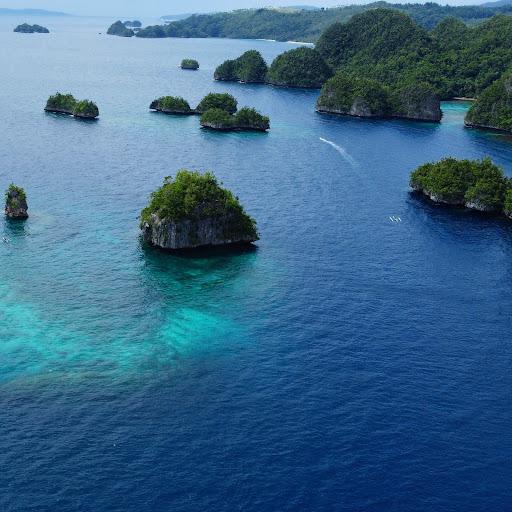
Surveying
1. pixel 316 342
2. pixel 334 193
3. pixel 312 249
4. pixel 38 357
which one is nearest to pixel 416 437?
pixel 316 342

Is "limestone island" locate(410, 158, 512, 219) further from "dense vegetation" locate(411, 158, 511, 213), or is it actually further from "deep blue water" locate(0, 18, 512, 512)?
"deep blue water" locate(0, 18, 512, 512)

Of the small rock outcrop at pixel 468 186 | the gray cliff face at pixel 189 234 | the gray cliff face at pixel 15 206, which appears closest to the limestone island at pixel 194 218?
the gray cliff face at pixel 189 234

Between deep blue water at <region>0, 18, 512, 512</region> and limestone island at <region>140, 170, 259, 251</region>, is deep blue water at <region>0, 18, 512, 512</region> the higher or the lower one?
the lower one

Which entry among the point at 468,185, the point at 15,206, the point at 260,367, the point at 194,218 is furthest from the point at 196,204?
the point at 468,185

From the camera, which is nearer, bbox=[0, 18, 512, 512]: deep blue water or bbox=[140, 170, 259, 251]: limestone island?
bbox=[0, 18, 512, 512]: deep blue water

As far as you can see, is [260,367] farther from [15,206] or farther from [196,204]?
[15,206]

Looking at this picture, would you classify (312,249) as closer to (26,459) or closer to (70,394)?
(70,394)

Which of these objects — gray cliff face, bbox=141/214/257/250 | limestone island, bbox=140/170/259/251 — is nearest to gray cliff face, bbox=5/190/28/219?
limestone island, bbox=140/170/259/251

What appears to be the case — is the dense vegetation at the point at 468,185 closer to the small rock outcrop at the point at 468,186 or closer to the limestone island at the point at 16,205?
the small rock outcrop at the point at 468,186
